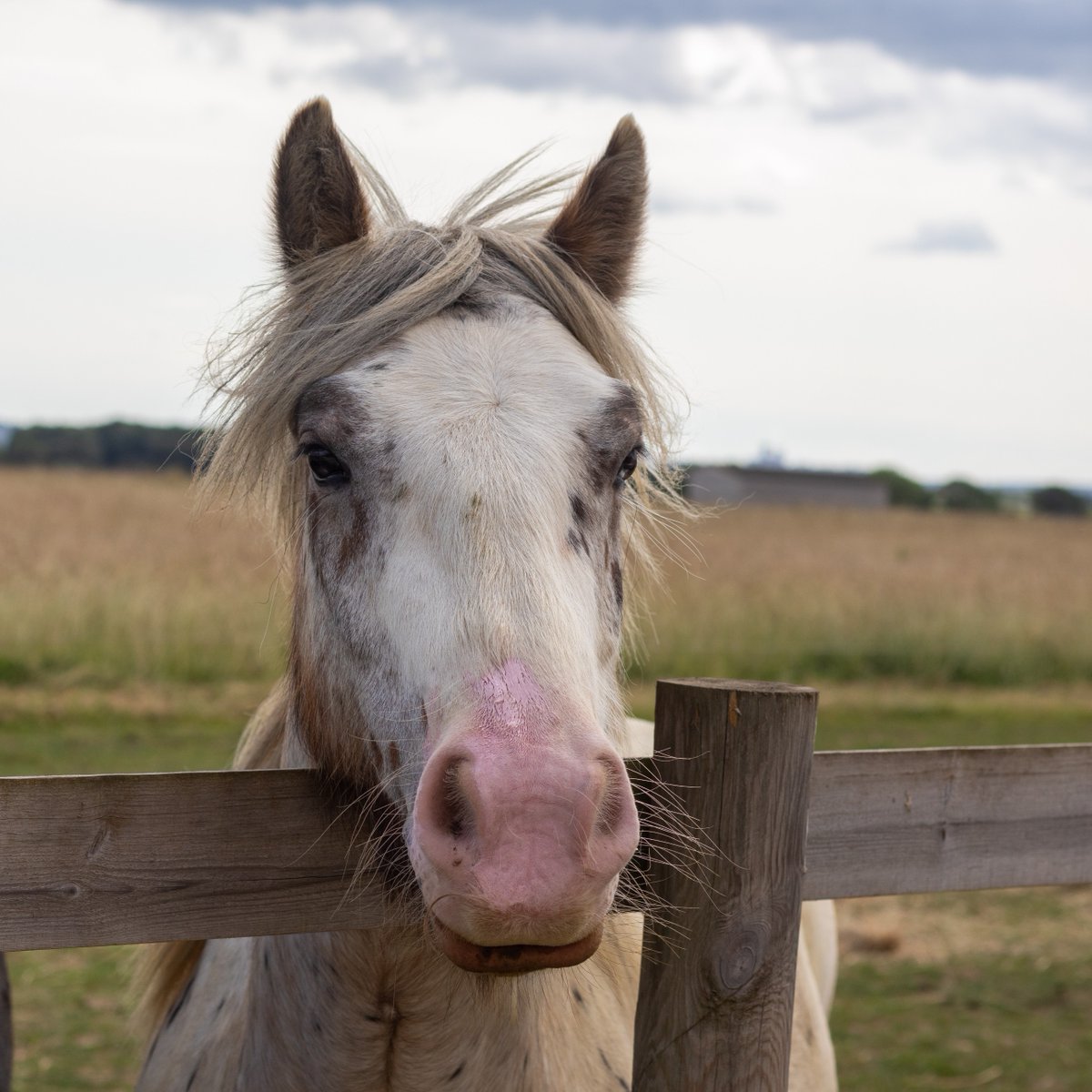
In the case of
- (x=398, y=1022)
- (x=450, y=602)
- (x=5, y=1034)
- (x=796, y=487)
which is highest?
(x=450, y=602)

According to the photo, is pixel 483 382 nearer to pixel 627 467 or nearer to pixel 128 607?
pixel 627 467

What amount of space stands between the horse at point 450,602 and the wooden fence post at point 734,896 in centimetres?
19

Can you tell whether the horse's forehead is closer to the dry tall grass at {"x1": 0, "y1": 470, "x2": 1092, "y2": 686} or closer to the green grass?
the green grass

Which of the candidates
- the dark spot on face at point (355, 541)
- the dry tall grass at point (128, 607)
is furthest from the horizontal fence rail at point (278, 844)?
the dry tall grass at point (128, 607)

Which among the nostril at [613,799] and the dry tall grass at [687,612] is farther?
the dry tall grass at [687,612]

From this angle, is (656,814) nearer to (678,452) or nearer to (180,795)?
(180,795)

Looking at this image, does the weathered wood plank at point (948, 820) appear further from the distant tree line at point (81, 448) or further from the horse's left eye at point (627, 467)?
the distant tree line at point (81, 448)

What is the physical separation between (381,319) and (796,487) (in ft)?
191

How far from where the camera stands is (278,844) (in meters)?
1.89

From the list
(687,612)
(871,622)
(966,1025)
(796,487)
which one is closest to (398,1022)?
(966,1025)

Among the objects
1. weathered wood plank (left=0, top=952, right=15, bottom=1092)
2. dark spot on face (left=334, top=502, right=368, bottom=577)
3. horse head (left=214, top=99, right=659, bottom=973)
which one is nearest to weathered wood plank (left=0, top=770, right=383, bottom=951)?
horse head (left=214, top=99, right=659, bottom=973)

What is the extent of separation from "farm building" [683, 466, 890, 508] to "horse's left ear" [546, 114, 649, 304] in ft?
175

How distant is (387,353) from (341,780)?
2.49 ft

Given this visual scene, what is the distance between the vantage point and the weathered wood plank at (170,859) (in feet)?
5.59
